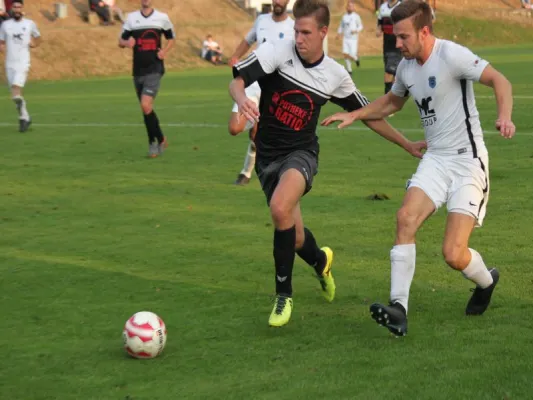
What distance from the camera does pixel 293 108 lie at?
7.53 meters

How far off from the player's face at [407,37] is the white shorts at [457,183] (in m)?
0.74

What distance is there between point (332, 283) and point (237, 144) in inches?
385

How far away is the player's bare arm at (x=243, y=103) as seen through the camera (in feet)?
22.5

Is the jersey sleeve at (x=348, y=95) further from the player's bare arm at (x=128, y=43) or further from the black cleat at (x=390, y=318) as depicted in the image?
the player's bare arm at (x=128, y=43)

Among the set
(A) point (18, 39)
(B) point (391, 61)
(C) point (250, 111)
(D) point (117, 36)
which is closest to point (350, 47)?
(D) point (117, 36)

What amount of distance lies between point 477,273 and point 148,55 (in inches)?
418

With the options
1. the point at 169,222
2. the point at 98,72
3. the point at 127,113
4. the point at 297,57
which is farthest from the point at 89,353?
the point at 98,72

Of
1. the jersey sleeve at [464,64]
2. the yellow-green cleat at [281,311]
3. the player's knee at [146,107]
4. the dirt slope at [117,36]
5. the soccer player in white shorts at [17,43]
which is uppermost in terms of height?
the jersey sleeve at [464,64]

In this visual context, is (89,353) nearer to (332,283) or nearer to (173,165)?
(332,283)

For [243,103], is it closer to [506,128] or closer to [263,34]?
[506,128]

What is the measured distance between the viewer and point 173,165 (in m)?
15.3

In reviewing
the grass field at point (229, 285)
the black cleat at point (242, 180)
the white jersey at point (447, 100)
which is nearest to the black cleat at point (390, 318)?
the grass field at point (229, 285)

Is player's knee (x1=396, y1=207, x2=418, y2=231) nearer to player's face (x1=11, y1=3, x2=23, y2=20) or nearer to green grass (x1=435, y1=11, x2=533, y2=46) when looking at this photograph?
player's face (x1=11, y1=3, x2=23, y2=20)

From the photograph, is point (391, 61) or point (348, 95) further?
point (391, 61)
